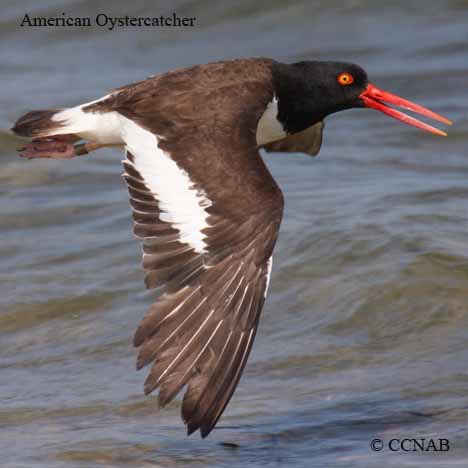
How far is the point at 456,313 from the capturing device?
746 cm

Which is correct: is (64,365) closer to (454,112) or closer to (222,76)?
(222,76)

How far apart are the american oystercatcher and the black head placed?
1cm

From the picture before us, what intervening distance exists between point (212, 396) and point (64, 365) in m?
2.10

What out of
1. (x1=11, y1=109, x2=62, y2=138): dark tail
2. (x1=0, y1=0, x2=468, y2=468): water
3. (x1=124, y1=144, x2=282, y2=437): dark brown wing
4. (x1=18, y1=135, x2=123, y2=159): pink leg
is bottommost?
(x1=0, y1=0, x2=468, y2=468): water

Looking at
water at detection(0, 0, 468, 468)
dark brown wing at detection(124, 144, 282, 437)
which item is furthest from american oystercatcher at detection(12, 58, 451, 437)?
water at detection(0, 0, 468, 468)

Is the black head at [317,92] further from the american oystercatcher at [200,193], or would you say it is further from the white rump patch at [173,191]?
the white rump patch at [173,191]

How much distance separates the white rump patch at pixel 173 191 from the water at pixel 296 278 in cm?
111

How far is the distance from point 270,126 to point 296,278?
4.76 ft

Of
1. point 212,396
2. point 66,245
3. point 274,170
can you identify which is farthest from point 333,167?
point 212,396

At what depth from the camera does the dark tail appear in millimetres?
6977
